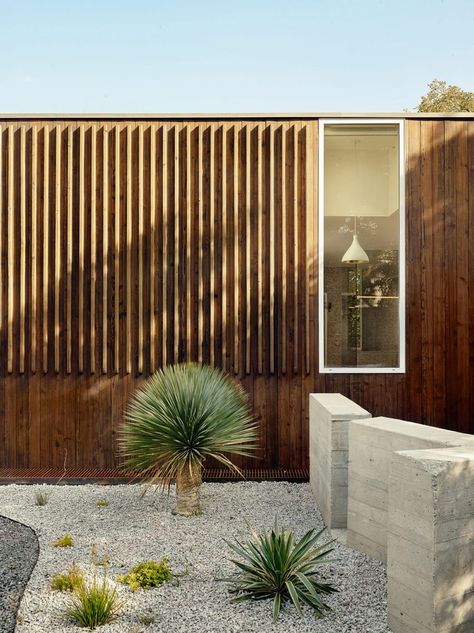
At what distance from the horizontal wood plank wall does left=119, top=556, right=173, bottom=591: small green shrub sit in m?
2.68

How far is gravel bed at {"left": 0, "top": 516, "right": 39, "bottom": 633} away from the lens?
9.34 feet

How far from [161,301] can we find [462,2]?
10.4 m

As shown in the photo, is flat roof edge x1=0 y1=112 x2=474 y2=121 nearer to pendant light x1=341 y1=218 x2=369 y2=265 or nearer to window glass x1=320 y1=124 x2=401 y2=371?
window glass x1=320 y1=124 x2=401 y2=371

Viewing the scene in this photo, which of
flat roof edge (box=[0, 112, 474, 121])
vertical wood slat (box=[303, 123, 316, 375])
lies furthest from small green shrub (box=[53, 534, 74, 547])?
flat roof edge (box=[0, 112, 474, 121])

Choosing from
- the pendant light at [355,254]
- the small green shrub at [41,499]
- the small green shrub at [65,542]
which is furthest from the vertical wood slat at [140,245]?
the small green shrub at [65,542]

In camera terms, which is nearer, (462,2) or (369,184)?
(369,184)

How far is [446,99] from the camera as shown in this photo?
2003 centimetres

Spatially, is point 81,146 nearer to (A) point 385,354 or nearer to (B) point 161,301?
(B) point 161,301

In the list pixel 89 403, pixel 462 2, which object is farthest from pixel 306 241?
pixel 462 2

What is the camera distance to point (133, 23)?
32.4 feet

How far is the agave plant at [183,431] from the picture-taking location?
4.32 meters

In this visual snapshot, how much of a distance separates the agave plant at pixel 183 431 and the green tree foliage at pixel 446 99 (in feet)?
60.6

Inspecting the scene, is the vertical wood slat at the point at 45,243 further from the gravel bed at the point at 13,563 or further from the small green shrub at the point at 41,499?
the gravel bed at the point at 13,563

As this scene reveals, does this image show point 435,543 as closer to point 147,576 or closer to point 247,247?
point 147,576
